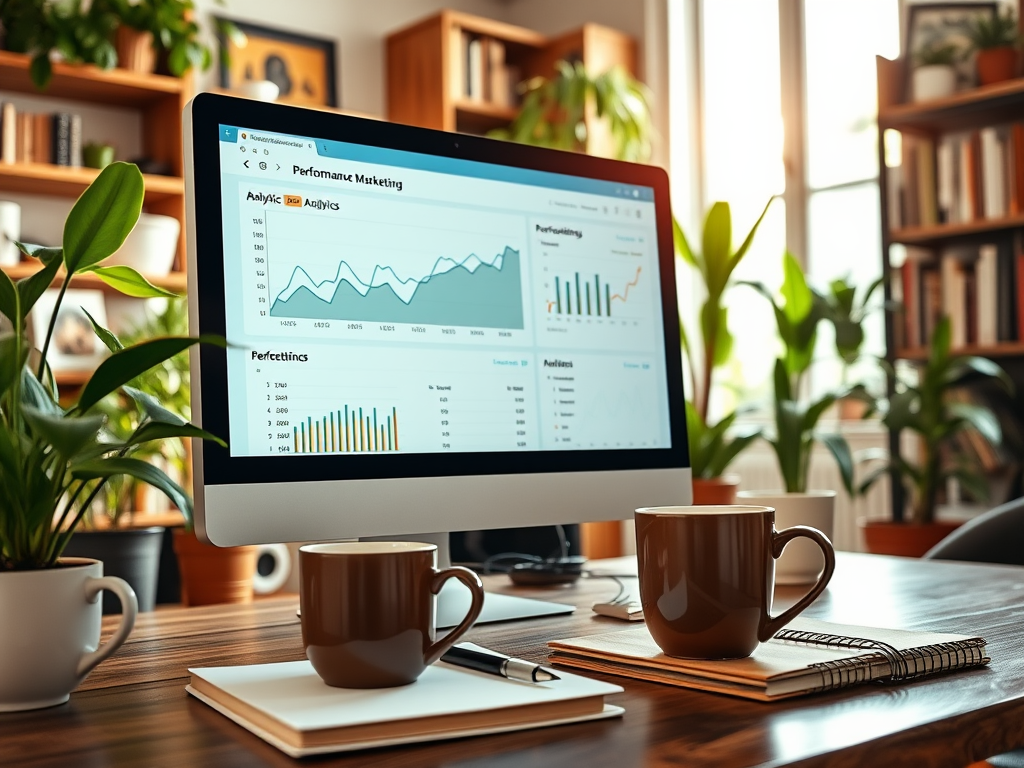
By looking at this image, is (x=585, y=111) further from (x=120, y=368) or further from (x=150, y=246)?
(x=120, y=368)

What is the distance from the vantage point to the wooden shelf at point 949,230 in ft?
9.77

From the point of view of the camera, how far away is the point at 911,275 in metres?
3.21

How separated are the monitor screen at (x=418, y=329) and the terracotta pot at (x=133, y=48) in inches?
110

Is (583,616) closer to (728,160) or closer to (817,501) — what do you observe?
(817,501)

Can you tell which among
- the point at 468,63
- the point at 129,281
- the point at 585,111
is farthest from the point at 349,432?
the point at 468,63

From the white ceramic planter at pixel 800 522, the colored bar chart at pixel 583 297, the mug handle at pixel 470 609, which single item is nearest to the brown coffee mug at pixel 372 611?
the mug handle at pixel 470 609

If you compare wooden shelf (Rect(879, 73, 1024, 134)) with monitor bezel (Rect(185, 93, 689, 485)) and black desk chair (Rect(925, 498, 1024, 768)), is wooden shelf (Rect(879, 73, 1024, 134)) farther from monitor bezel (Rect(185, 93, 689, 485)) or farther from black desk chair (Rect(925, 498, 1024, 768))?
monitor bezel (Rect(185, 93, 689, 485))

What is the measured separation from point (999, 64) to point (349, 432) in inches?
109

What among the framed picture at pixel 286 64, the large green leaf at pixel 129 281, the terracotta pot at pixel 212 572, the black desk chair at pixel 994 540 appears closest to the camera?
the large green leaf at pixel 129 281

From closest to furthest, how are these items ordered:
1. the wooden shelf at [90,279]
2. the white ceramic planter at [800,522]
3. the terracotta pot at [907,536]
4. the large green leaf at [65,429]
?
the large green leaf at [65,429] → the white ceramic planter at [800,522] → the terracotta pot at [907,536] → the wooden shelf at [90,279]

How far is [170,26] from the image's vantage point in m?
3.44

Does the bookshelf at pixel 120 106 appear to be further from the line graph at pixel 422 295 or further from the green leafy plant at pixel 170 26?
the line graph at pixel 422 295

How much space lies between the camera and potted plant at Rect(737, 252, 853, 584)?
118 centimetres

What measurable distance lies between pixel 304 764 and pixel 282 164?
541 millimetres
